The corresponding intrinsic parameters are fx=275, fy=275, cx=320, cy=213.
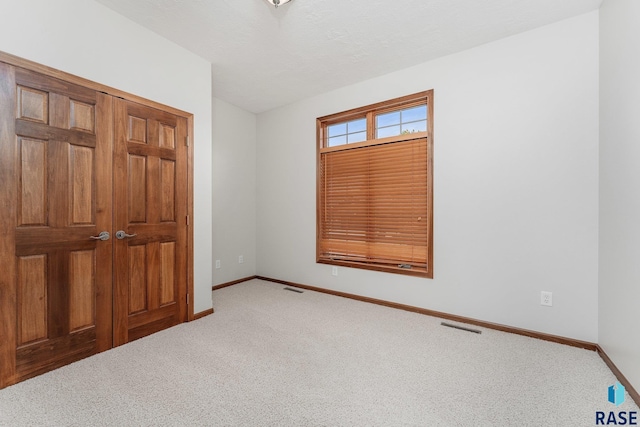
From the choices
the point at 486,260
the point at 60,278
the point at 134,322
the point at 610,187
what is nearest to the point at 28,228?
the point at 60,278

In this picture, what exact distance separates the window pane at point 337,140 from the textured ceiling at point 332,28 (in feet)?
2.73

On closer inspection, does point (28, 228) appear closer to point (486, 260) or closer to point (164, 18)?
point (164, 18)

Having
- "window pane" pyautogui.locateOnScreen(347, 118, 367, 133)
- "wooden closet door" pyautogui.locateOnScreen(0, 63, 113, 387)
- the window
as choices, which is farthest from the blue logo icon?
"wooden closet door" pyautogui.locateOnScreen(0, 63, 113, 387)

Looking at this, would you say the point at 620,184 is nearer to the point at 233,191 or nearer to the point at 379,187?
the point at 379,187

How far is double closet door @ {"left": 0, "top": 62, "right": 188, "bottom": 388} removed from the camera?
183 cm

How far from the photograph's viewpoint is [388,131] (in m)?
3.46

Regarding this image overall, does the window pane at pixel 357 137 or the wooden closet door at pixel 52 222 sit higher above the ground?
the window pane at pixel 357 137

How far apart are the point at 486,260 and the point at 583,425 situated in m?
1.46

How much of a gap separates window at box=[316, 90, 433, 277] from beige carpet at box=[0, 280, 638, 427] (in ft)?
3.22

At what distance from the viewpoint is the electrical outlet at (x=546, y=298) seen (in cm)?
247

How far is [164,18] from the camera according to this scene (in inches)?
94.0

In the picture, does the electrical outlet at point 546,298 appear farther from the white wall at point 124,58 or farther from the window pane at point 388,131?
the white wall at point 124,58

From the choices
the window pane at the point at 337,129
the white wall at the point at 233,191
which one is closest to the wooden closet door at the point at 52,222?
the white wall at the point at 233,191

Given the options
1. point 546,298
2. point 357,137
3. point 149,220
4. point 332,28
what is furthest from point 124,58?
point 546,298
